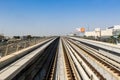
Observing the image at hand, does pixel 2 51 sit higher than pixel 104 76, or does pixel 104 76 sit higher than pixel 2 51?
pixel 2 51

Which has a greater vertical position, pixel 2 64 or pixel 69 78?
pixel 2 64

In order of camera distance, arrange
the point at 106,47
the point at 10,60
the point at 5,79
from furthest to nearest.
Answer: the point at 106,47 < the point at 10,60 < the point at 5,79

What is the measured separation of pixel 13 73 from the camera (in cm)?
829

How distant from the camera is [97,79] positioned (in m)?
14.8

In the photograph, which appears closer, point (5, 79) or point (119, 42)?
point (5, 79)

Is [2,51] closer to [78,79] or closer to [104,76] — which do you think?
[78,79]

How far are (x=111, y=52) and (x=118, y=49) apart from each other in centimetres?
393

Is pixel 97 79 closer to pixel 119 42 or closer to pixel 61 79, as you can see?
pixel 61 79

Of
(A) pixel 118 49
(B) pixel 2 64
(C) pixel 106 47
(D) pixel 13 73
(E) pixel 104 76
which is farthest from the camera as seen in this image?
(C) pixel 106 47

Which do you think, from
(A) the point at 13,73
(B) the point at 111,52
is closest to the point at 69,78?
(A) the point at 13,73

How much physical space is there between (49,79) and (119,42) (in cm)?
2091

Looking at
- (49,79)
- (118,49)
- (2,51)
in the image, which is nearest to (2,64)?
(2,51)

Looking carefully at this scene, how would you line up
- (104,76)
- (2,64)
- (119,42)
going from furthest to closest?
(119,42) < (104,76) < (2,64)

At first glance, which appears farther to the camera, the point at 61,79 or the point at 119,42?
the point at 119,42
